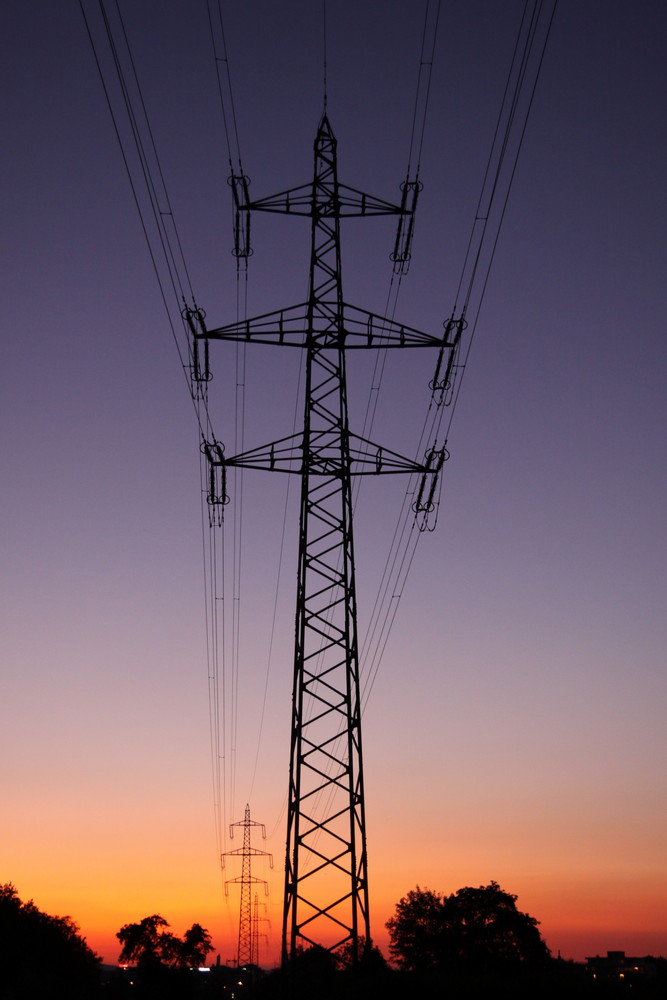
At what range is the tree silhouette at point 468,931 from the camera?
10462 cm

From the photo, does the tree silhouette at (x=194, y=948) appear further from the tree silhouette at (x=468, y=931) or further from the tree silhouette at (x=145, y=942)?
the tree silhouette at (x=468, y=931)

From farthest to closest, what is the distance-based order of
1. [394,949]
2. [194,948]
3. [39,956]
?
1. [194,948]
2. [394,949]
3. [39,956]

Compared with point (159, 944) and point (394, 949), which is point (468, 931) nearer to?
point (394, 949)

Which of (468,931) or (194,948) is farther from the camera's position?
(194,948)

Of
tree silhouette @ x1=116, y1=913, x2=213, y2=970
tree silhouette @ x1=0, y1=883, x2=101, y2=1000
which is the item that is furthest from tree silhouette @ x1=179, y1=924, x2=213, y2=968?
tree silhouette @ x1=0, y1=883, x2=101, y2=1000

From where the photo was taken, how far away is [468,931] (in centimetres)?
10831

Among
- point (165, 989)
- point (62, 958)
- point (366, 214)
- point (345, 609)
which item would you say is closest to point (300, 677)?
point (345, 609)

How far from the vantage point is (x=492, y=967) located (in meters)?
96.3

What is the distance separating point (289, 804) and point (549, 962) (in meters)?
78.2

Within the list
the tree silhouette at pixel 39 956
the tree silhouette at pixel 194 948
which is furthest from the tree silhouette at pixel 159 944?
the tree silhouette at pixel 39 956

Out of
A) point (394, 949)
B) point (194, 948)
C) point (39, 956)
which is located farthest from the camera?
Result: point (194, 948)

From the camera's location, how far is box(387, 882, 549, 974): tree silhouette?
10462 cm

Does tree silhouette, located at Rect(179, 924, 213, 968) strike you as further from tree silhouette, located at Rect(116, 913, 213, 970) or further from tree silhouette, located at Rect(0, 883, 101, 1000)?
tree silhouette, located at Rect(0, 883, 101, 1000)

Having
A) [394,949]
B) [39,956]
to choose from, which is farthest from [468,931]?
[39,956]
